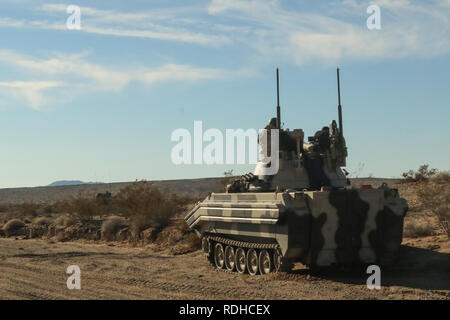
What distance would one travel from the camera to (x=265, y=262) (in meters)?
14.9

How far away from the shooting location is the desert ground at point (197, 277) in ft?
39.3

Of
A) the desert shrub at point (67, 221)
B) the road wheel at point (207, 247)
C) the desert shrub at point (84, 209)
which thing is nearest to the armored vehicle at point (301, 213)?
the road wheel at point (207, 247)

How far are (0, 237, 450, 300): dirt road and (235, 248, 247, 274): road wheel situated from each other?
299 millimetres

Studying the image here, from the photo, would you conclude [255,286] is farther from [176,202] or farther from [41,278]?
[176,202]

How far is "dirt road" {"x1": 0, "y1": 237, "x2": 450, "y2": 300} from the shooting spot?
1192cm

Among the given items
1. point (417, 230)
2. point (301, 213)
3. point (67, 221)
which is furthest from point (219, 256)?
point (67, 221)

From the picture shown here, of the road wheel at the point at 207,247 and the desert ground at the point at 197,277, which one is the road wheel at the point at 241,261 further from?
the road wheel at the point at 207,247

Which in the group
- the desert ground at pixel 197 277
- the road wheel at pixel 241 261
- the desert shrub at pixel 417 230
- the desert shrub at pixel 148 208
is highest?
the desert shrub at pixel 148 208

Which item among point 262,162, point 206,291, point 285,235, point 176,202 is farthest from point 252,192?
point 176,202

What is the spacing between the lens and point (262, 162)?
16.0 metres

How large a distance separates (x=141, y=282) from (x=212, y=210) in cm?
318

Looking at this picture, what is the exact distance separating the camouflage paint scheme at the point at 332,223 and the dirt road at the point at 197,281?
0.54 metres

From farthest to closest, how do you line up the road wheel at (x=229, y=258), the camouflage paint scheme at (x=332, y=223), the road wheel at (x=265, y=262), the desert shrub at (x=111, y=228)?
the desert shrub at (x=111, y=228) → the road wheel at (x=229, y=258) → the road wheel at (x=265, y=262) → the camouflage paint scheme at (x=332, y=223)

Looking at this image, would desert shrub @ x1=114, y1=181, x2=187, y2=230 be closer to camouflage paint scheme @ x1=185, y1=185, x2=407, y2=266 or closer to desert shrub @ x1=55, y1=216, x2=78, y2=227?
desert shrub @ x1=55, y1=216, x2=78, y2=227
